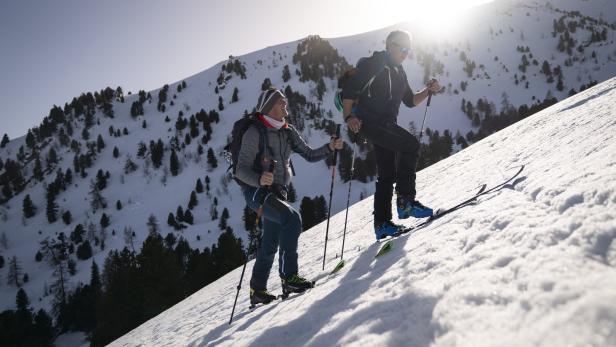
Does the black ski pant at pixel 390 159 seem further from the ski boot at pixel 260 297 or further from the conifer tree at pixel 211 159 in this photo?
the conifer tree at pixel 211 159

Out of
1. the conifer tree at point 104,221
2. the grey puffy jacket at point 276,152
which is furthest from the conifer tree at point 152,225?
the grey puffy jacket at point 276,152

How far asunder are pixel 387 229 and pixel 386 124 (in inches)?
62.7

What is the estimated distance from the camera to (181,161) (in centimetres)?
10506

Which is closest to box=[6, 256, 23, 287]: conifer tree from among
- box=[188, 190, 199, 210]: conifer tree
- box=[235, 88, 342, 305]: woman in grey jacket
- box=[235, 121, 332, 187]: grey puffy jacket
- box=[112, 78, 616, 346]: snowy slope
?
box=[188, 190, 199, 210]: conifer tree

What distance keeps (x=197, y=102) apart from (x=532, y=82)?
11557 cm

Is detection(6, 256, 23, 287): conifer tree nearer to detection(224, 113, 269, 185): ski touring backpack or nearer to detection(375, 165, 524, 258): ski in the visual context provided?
detection(224, 113, 269, 185): ski touring backpack

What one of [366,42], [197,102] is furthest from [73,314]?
[366,42]

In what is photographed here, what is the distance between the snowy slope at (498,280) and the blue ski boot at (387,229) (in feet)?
2.08

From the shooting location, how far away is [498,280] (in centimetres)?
224

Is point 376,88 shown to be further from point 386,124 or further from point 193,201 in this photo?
point 193,201

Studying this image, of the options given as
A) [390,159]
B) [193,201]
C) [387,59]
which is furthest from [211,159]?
[387,59]

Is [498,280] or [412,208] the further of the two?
[412,208]

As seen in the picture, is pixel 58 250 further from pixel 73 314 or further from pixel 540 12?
pixel 540 12

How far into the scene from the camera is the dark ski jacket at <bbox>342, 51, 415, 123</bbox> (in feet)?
17.1
